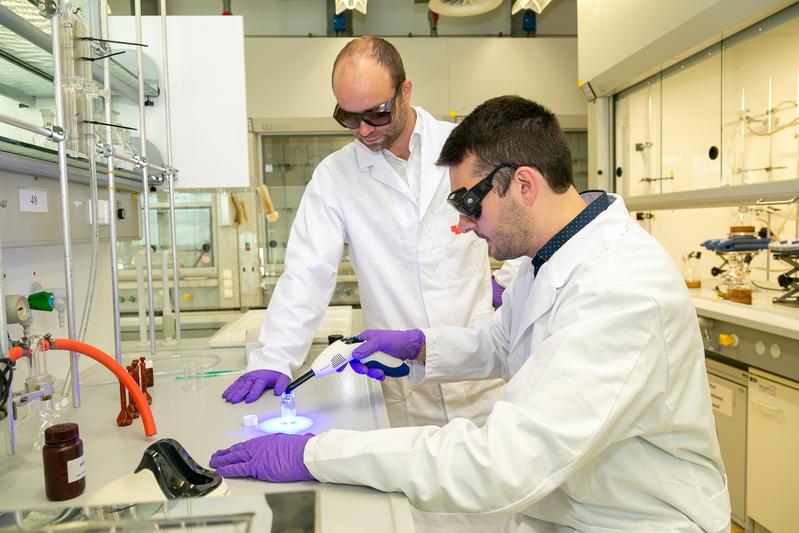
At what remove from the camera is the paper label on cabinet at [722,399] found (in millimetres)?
2012

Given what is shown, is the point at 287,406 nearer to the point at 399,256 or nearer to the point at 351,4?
the point at 399,256

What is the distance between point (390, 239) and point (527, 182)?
66 centimetres

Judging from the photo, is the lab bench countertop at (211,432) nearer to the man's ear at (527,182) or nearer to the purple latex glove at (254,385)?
the purple latex glove at (254,385)

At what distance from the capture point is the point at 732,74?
2254mm

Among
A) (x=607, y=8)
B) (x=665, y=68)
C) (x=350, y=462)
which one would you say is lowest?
(x=350, y=462)

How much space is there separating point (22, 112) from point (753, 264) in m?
3.11

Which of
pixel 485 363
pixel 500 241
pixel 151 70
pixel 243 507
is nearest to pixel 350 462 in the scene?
pixel 243 507

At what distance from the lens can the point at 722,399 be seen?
2051 mm

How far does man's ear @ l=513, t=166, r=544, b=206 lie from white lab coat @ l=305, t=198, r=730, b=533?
0.37 ft

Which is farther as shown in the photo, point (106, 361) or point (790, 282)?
point (790, 282)

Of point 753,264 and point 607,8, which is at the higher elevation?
point 607,8

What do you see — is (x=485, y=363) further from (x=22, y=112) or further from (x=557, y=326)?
(x=22, y=112)

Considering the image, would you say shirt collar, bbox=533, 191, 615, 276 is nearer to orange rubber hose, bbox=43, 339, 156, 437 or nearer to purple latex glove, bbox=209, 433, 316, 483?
purple latex glove, bbox=209, 433, 316, 483

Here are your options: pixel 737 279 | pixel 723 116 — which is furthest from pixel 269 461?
pixel 723 116
